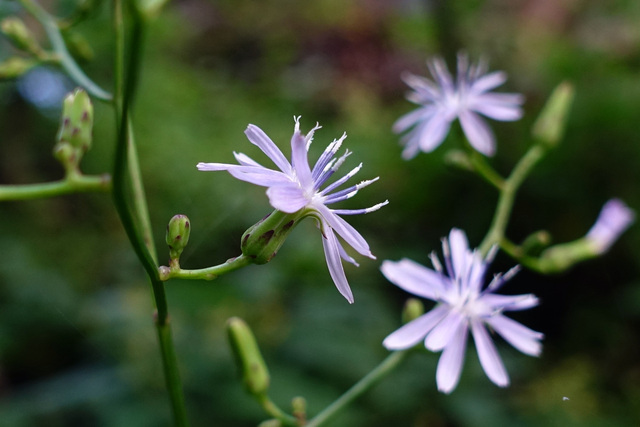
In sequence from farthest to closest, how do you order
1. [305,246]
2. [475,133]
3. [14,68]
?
[305,246] → [475,133] → [14,68]

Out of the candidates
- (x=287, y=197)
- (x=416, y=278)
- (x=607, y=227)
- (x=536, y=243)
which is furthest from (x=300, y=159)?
(x=607, y=227)

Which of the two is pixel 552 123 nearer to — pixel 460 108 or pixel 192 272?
pixel 460 108

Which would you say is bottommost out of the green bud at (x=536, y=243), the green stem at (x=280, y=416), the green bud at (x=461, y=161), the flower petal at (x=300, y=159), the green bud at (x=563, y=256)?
the green stem at (x=280, y=416)

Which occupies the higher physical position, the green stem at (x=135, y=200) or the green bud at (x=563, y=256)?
the green bud at (x=563, y=256)

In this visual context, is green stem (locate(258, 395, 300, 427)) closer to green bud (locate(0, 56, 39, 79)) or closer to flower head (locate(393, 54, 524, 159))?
flower head (locate(393, 54, 524, 159))

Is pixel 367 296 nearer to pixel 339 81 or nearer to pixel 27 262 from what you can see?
pixel 27 262

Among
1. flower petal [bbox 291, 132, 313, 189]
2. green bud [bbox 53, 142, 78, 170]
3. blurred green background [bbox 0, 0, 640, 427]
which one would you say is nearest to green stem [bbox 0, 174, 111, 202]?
green bud [bbox 53, 142, 78, 170]

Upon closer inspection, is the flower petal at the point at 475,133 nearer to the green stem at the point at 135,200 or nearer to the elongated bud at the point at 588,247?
the elongated bud at the point at 588,247

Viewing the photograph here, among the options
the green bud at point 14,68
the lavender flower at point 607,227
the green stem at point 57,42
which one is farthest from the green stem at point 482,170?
the green bud at point 14,68
